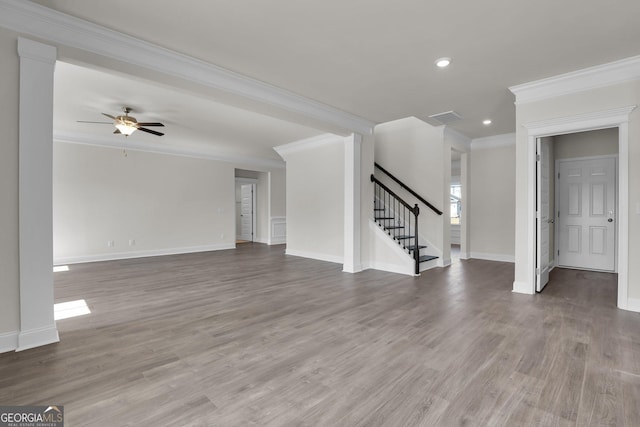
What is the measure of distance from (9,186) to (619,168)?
19.0ft

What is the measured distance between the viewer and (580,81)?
3635mm

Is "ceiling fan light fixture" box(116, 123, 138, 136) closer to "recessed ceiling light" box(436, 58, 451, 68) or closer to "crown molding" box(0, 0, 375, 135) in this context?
"crown molding" box(0, 0, 375, 135)

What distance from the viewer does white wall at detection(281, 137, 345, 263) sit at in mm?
6668

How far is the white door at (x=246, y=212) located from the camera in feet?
35.4

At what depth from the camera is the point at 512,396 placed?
6.16 ft

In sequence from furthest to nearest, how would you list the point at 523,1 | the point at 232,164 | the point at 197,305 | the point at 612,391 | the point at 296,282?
the point at 232,164
the point at 296,282
the point at 197,305
the point at 523,1
the point at 612,391

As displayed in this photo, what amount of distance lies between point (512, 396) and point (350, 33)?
119 inches

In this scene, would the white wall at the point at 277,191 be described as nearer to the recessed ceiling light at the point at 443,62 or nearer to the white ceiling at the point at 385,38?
the white ceiling at the point at 385,38

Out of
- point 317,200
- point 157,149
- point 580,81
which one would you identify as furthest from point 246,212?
point 580,81

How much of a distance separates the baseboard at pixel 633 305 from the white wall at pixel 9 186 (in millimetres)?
5874

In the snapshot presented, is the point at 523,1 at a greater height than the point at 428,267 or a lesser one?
greater

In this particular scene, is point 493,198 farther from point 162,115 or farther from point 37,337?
point 37,337

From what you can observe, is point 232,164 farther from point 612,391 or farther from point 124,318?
point 612,391

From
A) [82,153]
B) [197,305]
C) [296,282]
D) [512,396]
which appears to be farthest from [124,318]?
[82,153]
